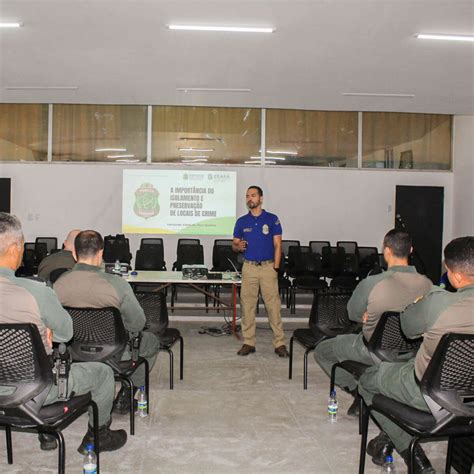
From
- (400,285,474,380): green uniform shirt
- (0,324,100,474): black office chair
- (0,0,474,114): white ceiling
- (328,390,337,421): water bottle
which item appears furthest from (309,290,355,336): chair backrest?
(0,0,474,114): white ceiling

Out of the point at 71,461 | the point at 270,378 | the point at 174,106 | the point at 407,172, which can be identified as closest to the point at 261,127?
the point at 174,106

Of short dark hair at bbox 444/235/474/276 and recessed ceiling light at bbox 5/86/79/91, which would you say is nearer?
short dark hair at bbox 444/235/474/276

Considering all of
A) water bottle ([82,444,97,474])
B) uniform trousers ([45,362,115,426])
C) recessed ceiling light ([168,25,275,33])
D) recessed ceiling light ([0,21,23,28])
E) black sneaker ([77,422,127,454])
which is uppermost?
recessed ceiling light ([168,25,275,33])

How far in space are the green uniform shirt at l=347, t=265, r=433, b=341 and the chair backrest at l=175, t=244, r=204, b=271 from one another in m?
5.79

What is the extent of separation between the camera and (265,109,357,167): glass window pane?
10391mm

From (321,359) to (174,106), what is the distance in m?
7.52

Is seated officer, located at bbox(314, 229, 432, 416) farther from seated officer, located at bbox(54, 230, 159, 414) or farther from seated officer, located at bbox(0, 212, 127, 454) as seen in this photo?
seated officer, located at bbox(0, 212, 127, 454)

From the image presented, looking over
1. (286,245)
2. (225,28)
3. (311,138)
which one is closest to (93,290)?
(225,28)

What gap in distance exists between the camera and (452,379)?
222cm

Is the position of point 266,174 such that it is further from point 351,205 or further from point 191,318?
point 191,318

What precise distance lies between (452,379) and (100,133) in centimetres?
910

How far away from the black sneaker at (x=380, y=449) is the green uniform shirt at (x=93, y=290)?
153 centimetres

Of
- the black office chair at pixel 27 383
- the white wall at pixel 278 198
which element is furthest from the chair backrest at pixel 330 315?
the white wall at pixel 278 198

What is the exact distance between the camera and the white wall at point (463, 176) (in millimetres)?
9953
